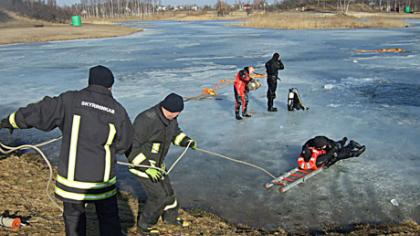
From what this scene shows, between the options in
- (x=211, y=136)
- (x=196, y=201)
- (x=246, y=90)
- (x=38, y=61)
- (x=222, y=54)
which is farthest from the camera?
(x=222, y=54)

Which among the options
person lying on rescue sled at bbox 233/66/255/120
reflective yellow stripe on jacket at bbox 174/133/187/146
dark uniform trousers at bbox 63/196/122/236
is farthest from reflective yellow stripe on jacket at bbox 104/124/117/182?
person lying on rescue sled at bbox 233/66/255/120

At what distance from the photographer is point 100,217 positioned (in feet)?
10.5

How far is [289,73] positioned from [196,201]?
1106 centimetres

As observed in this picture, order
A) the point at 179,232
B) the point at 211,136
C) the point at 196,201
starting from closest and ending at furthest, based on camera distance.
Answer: the point at 179,232, the point at 196,201, the point at 211,136

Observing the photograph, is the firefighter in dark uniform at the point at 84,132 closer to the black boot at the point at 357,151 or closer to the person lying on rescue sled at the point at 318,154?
the person lying on rescue sled at the point at 318,154

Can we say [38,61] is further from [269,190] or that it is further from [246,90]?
[269,190]

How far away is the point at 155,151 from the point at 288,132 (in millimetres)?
4378

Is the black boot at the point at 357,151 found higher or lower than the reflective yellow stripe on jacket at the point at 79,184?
lower

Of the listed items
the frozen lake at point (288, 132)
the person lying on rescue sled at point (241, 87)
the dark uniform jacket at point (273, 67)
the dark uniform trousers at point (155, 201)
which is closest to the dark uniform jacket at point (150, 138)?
the dark uniform trousers at point (155, 201)

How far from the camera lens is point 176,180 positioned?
5.66 meters

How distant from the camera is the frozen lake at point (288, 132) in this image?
4.82 m

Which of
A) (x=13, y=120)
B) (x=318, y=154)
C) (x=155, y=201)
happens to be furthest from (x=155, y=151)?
(x=318, y=154)

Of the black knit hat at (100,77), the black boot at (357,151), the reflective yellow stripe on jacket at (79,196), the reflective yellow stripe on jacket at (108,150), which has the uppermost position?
the black knit hat at (100,77)

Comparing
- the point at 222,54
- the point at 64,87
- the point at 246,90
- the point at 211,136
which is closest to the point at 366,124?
the point at 246,90
